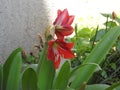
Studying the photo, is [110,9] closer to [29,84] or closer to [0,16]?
[0,16]

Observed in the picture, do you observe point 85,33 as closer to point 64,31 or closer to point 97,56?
point 97,56

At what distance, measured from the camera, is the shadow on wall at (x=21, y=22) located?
2.88m

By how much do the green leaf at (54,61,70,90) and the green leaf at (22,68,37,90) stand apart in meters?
0.15

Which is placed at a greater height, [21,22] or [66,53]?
[66,53]

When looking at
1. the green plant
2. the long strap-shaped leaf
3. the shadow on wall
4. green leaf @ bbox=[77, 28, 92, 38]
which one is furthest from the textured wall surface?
the long strap-shaped leaf

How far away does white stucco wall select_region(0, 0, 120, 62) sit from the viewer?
289 centimetres

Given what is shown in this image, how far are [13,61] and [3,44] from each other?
1129mm

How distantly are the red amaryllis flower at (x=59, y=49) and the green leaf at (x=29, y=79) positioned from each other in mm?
101

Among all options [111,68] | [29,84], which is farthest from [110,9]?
[29,84]

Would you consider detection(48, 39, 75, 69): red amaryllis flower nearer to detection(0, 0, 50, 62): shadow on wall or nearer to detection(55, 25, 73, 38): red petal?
detection(55, 25, 73, 38): red petal

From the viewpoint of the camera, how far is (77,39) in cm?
269

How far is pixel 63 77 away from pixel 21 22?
1.43 metres

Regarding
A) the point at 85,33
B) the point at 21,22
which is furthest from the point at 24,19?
the point at 85,33

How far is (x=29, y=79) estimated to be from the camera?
1534 millimetres
